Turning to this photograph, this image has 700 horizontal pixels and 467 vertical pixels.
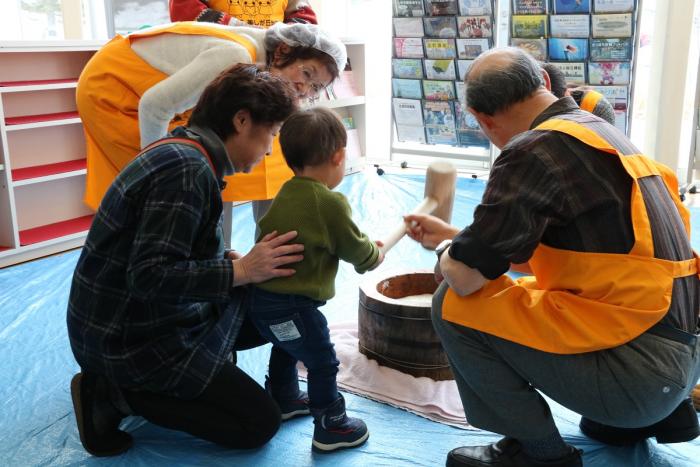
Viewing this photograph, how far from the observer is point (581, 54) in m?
4.61

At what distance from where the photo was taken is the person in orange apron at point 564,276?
147cm

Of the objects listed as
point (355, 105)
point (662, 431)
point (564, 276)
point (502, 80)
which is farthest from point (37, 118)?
point (662, 431)

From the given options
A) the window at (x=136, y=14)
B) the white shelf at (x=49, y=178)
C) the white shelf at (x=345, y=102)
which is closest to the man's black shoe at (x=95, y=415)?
the white shelf at (x=49, y=178)

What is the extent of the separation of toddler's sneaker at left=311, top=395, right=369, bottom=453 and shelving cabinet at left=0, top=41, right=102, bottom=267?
222 centimetres

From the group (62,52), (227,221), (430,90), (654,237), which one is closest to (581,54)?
(430,90)

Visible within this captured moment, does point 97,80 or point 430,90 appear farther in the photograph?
point 430,90

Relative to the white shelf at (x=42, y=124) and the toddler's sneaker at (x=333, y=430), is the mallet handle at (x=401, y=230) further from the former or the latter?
the white shelf at (x=42, y=124)

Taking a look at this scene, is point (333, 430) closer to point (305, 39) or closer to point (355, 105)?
point (305, 39)

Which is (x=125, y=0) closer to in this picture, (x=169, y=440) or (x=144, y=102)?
(x=144, y=102)

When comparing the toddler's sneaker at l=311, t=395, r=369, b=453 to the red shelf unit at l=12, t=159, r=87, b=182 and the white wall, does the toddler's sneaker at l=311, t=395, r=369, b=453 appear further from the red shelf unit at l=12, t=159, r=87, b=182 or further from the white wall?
the white wall

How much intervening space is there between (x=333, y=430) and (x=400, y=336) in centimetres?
42

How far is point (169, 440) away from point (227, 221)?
1187mm

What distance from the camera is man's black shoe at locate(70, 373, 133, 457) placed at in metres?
1.86

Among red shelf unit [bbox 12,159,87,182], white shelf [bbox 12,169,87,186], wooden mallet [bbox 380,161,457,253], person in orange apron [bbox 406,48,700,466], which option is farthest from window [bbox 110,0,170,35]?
person in orange apron [bbox 406,48,700,466]
